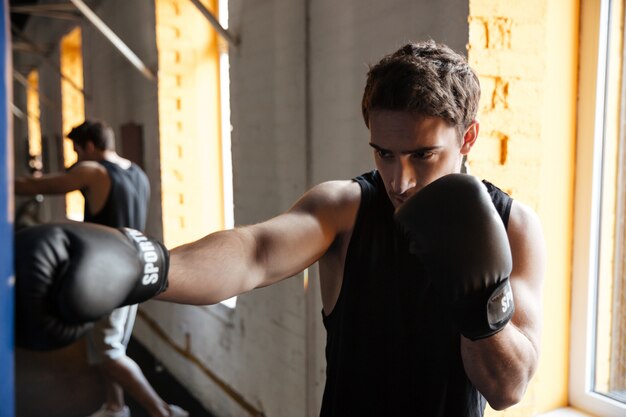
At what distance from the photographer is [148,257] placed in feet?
2.77

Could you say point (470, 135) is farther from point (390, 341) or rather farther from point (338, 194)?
point (390, 341)

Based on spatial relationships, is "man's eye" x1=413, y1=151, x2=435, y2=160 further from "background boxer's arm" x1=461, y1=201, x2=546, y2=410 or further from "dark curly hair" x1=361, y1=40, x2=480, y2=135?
"background boxer's arm" x1=461, y1=201, x2=546, y2=410

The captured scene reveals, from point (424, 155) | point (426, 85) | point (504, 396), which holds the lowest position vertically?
point (504, 396)

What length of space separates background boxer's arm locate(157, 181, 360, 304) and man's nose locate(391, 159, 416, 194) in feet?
0.44

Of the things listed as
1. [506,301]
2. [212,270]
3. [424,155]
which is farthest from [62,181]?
[506,301]

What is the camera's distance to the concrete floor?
141 inches

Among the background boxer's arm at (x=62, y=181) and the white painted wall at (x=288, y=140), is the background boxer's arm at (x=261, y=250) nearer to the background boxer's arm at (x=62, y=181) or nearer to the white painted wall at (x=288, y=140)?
the white painted wall at (x=288, y=140)

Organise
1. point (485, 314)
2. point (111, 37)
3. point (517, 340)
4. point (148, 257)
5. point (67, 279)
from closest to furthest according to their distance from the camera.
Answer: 1. point (67, 279)
2. point (148, 257)
3. point (485, 314)
4. point (517, 340)
5. point (111, 37)

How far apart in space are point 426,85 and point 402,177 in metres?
0.20

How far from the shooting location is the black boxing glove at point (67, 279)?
66cm

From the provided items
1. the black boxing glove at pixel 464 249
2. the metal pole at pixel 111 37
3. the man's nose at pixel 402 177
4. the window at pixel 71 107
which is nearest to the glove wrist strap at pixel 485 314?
the black boxing glove at pixel 464 249

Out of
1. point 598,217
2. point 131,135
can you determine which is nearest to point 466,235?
point 598,217

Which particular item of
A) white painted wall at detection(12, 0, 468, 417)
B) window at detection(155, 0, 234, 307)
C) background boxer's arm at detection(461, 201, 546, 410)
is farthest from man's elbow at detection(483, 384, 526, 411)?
window at detection(155, 0, 234, 307)

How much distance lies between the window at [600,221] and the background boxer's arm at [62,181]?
8.24 feet
